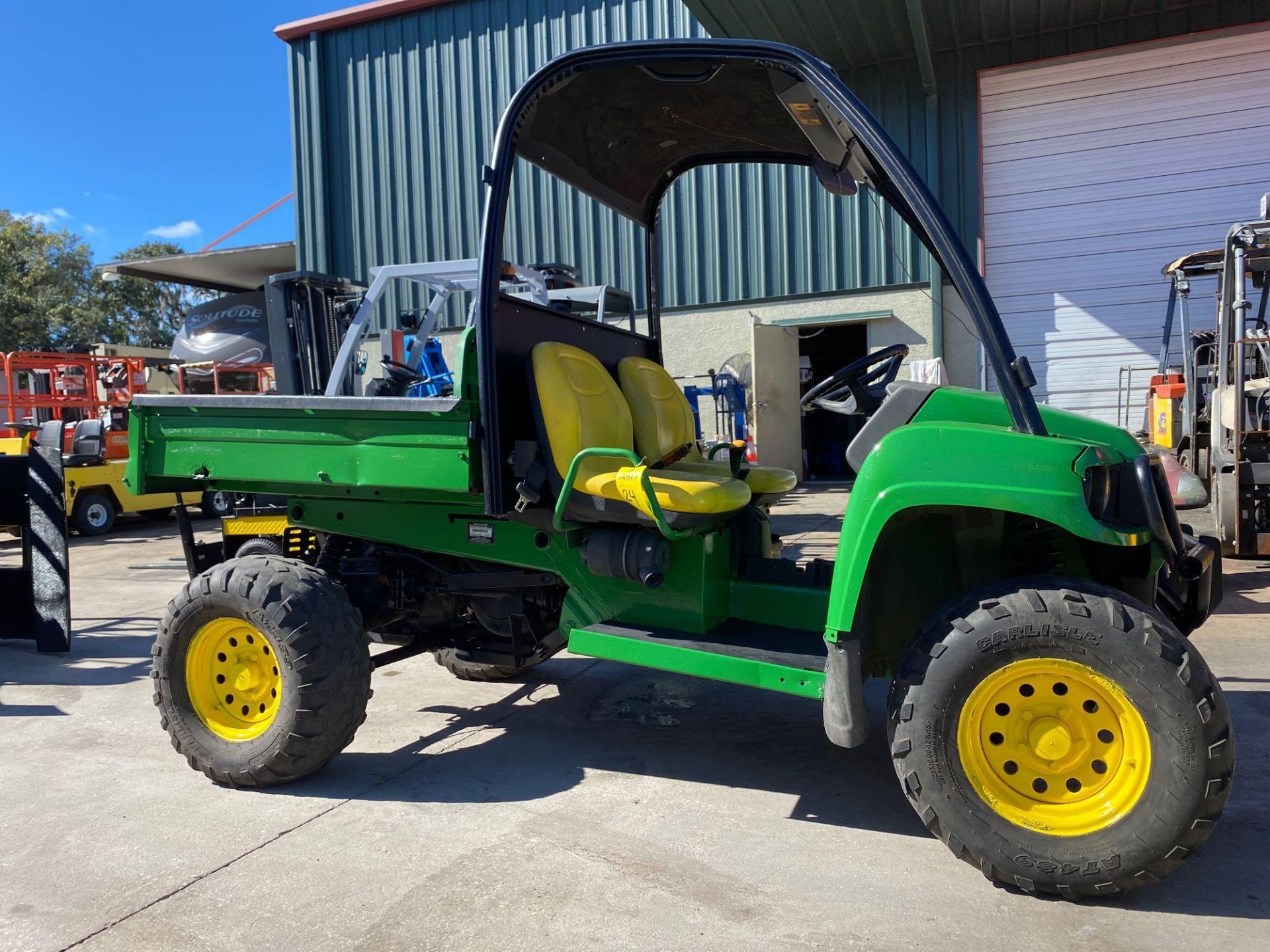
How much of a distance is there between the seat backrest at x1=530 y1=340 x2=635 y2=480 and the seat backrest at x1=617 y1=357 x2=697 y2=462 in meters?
0.27

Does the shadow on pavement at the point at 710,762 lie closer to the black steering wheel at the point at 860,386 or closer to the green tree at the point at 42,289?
the black steering wheel at the point at 860,386

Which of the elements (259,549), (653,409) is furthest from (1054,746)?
(259,549)

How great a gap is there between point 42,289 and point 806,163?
42.2 m

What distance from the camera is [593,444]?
371 cm

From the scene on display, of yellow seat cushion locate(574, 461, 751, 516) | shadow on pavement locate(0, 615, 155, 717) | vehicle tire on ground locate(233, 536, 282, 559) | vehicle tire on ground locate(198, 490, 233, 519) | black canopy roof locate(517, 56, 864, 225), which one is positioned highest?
black canopy roof locate(517, 56, 864, 225)

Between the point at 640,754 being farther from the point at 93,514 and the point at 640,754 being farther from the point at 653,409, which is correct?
the point at 93,514

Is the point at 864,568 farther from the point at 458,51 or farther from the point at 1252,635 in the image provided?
the point at 458,51

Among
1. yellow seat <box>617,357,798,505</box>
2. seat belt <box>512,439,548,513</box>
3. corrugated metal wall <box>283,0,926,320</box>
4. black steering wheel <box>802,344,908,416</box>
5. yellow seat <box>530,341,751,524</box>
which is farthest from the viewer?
corrugated metal wall <box>283,0,926,320</box>

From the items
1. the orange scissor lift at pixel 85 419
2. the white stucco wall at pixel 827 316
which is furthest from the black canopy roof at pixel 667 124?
the white stucco wall at pixel 827 316

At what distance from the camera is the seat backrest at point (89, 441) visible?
1107 cm

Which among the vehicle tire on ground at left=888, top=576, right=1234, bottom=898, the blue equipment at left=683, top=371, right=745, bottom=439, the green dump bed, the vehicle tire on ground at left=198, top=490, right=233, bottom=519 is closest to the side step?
the vehicle tire on ground at left=888, top=576, right=1234, bottom=898

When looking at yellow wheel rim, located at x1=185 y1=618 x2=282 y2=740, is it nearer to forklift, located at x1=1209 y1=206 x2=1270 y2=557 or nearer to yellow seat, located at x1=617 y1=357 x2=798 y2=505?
yellow seat, located at x1=617 y1=357 x2=798 y2=505

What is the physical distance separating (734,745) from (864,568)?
4.92ft

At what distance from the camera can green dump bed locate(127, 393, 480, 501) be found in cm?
350
